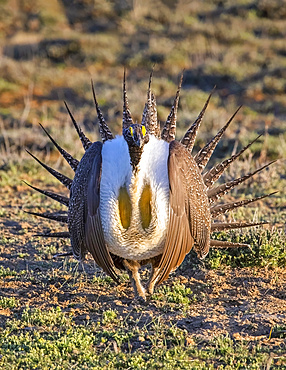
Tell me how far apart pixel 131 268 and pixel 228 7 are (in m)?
14.2

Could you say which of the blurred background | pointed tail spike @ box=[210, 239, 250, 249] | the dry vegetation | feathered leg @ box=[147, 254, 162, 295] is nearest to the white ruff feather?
feathered leg @ box=[147, 254, 162, 295]

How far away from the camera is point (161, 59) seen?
12.1 metres

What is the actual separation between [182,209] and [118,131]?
4.97 metres

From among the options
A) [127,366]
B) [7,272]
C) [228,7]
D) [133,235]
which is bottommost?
[127,366]

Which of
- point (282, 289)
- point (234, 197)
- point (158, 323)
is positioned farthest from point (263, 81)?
point (158, 323)

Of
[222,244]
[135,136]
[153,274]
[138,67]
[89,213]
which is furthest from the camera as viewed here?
[138,67]

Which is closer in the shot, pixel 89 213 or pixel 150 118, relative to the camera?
pixel 89 213

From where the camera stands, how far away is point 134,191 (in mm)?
2934

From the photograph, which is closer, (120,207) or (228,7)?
(120,207)

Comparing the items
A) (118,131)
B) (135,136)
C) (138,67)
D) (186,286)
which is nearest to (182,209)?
(135,136)

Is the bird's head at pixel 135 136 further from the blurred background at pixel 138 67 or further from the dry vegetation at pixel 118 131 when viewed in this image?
the blurred background at pixel 138 67

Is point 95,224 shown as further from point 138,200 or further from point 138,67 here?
A: point 138,67

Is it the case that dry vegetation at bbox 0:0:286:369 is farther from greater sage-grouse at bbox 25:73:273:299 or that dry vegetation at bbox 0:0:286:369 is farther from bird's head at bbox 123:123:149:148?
bird's head at bbox 123:123:149:148

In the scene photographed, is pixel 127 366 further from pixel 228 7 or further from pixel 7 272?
pixel 228 7
